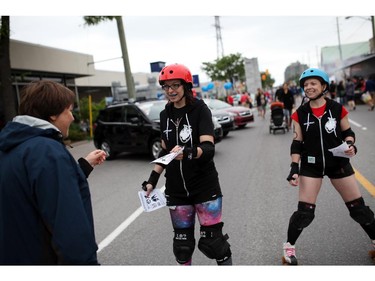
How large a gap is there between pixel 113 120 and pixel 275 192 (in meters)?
7.31

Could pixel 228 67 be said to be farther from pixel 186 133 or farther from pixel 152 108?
pixel 186 133

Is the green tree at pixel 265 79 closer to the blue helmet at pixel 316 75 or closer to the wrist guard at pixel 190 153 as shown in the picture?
the blue helmet at pixel 316 75

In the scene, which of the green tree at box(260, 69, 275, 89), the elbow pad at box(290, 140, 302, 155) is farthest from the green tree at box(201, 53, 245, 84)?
the elbow pad at box(290, 140, 302, 155)

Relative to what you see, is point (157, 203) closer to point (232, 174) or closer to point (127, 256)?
point (127, 256)

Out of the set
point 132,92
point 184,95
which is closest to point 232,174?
point 184,95

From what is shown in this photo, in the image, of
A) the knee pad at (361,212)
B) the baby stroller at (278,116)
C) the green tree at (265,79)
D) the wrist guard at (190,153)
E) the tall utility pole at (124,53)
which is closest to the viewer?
the wrist guard at (190,153)

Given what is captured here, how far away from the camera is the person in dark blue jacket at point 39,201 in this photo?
5.61ft

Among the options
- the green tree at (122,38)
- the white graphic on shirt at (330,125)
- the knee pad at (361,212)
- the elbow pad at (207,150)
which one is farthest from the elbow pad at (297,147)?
the green tree at (122,38)

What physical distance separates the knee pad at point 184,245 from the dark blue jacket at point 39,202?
1487 millimetres

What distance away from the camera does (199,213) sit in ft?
10.5

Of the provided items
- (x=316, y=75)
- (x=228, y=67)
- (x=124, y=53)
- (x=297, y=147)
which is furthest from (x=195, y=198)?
(x=228, y=67)

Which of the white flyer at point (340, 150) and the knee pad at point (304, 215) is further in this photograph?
the knee pad at point (304, 215)

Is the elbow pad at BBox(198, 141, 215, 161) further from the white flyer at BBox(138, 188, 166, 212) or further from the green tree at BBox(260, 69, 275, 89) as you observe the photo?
the green tree at BBox(260, 69, 275, 89)
